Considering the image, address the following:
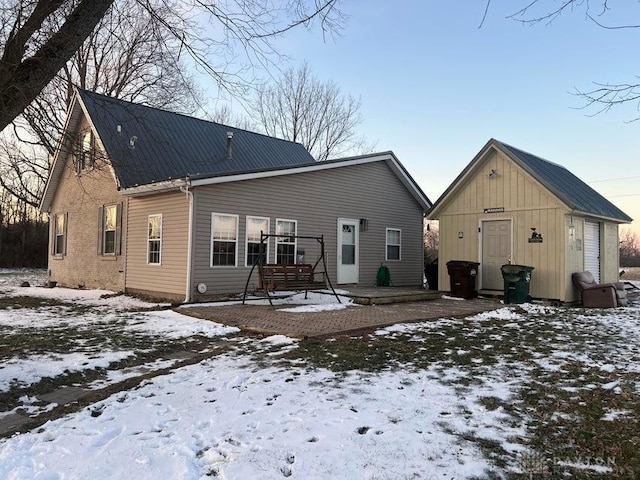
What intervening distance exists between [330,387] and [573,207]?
9.33 metres

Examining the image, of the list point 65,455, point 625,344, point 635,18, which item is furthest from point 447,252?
point 65,455

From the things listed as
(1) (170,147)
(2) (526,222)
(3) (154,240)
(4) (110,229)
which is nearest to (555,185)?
(2) (526,222)

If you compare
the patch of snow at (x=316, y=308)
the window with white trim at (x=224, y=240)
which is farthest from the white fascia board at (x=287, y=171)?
the patch of snow at (x=316, y=308)

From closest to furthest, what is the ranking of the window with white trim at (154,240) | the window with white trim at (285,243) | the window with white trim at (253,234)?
the window with white trim at (154,240) < the window with white trim at (253,234) < the window with white trim at (285,243)

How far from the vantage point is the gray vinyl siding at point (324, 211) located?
11.7 metres

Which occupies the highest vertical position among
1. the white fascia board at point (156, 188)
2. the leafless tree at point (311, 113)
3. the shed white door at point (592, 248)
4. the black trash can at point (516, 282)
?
the leafless tree at point (311, 113)

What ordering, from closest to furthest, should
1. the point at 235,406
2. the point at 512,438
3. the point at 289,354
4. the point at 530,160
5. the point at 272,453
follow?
1. the point at 272,453
2. the point at 512,438
3. the point at 235,406
4. the point at 289,354
5. the point at 530,160

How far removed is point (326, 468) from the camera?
9.74 feet

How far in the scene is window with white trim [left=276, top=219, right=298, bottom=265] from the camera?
13258 mm

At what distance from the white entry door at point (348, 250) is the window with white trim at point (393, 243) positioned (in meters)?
1.63

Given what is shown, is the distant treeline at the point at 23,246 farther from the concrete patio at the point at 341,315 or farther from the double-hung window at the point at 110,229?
the concrete patio at the point at 341,315

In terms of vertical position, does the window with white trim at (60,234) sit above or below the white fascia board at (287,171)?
below

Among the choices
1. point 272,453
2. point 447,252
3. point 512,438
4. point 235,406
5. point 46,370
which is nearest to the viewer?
point 272,453

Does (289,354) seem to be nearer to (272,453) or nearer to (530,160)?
(272,453)
